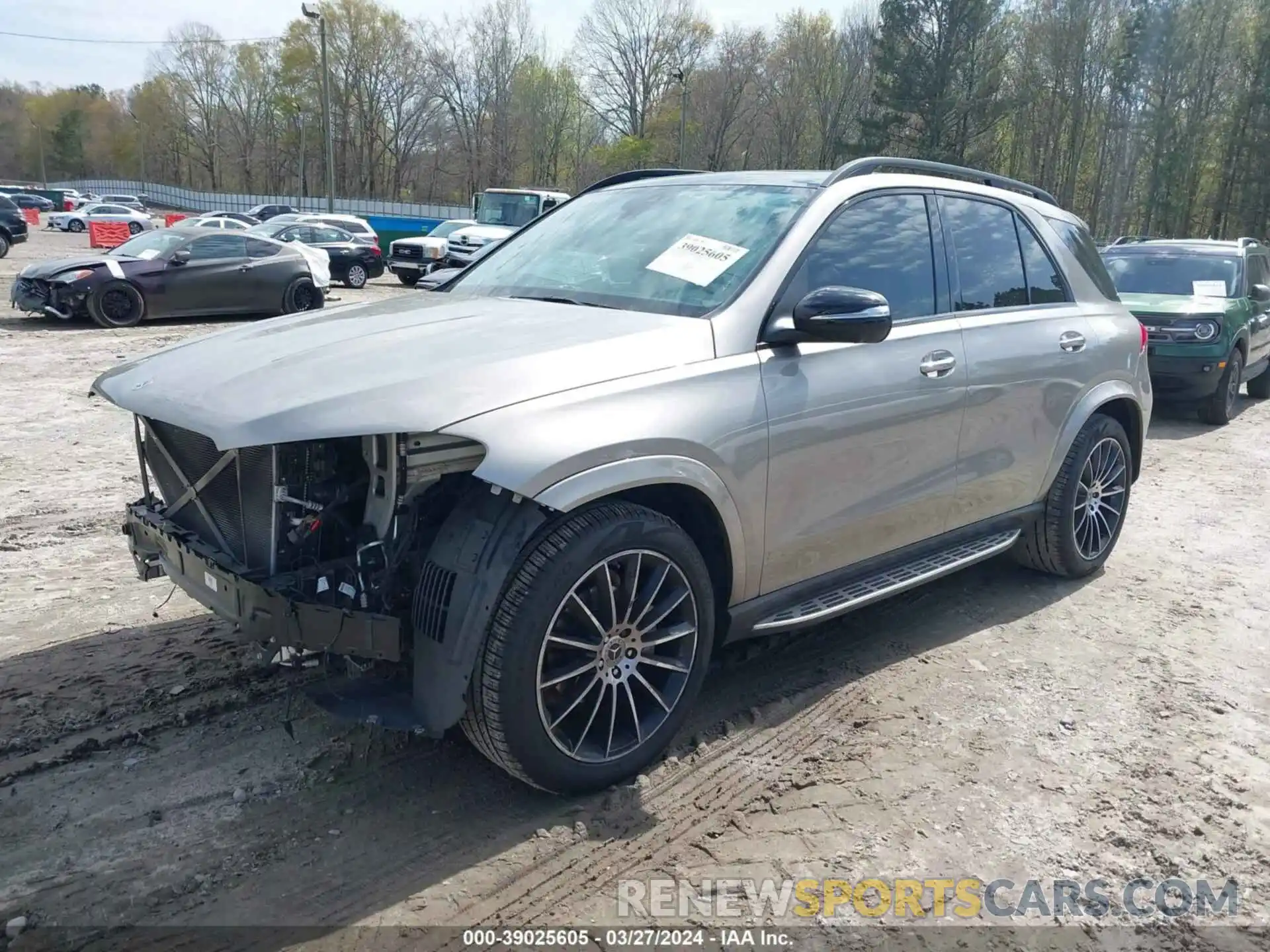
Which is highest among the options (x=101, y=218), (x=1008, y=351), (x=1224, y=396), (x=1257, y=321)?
(x=101, y=218)

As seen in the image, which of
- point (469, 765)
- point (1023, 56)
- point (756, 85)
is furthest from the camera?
point (756, 85)

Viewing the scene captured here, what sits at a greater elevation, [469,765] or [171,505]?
[171,505]

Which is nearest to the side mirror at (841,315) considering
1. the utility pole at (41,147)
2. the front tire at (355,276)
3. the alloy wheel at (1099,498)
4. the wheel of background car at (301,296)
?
the alloy wheel at (1099,498)

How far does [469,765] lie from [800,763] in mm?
1144

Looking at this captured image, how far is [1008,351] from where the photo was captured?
4227 mm

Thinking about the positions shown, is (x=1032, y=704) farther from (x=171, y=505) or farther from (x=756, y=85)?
(x=756, y=85)

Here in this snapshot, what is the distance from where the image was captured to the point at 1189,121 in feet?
146

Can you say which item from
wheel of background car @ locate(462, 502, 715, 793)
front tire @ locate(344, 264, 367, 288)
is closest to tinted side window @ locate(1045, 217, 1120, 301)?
wheel of background car @ locate(462, 502, 715, 793)

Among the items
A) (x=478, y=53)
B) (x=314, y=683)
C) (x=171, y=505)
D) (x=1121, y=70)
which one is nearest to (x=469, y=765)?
(x=314, y=683)

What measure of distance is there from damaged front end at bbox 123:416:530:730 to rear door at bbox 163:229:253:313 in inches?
498

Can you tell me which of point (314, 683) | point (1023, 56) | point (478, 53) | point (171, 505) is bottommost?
point (314, 683)

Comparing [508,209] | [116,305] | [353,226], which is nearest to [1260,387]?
[116,305]

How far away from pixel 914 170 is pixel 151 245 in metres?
13.5

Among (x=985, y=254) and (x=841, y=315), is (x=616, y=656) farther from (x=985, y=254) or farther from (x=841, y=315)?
(x=985, y=254)
